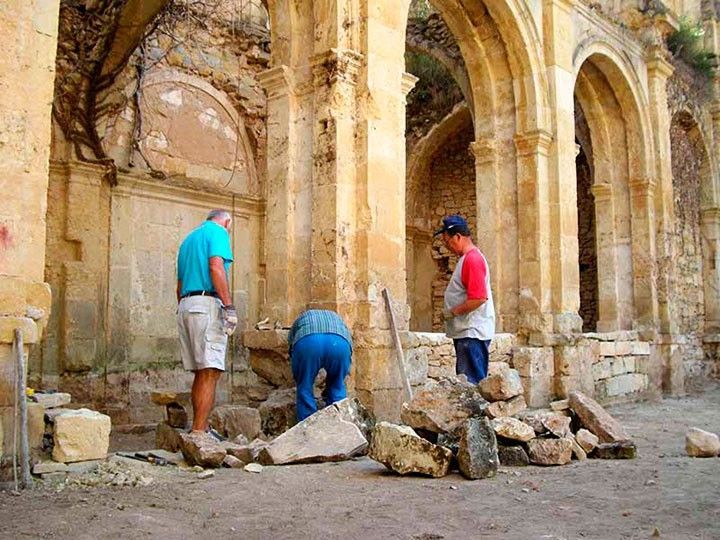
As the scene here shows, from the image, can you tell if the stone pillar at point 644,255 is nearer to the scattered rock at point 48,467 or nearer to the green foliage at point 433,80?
the green foliage at point 433,80

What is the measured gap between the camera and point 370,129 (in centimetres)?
627

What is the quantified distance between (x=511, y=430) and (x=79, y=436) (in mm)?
2677

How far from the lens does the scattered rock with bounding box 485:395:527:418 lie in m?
4.71

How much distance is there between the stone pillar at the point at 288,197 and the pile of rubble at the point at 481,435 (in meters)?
1.95

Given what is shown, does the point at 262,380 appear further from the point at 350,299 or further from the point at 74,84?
the point at 74,84

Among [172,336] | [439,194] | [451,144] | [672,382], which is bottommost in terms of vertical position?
[672,382]

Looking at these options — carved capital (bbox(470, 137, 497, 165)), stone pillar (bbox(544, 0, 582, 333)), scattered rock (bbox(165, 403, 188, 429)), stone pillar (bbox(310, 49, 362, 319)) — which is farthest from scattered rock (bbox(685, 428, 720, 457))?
carved capital (bbox(470, 137, 497, 165))

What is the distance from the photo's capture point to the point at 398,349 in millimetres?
6074

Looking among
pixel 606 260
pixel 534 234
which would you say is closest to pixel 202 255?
pixel 534 234

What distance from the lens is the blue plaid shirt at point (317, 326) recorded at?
5.14m

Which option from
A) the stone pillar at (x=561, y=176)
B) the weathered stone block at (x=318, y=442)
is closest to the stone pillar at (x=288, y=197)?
the weathered stone block at (x=318, y=442)

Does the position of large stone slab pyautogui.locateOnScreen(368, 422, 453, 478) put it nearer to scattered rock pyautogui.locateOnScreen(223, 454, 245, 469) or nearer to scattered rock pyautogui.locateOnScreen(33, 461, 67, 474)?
scattered rock pyautogui.locateOnScreen(223, 454, 245, 469)

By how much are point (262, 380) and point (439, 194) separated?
368 inches

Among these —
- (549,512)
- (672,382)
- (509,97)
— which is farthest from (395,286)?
(672,382)
